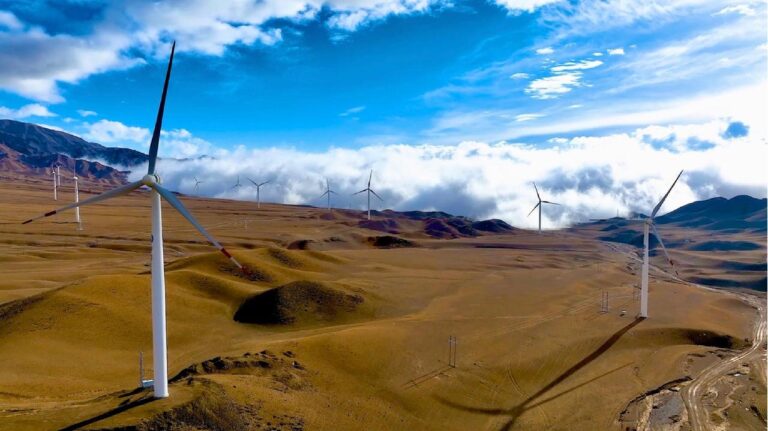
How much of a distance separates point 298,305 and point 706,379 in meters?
49.3

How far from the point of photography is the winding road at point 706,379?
Result: 46.2 m

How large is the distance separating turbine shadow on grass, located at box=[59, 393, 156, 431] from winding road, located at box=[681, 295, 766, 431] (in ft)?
→ 145

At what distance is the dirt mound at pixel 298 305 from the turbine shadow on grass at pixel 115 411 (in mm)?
35096

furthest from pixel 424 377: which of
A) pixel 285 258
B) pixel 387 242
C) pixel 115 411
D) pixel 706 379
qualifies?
pixel 387 242

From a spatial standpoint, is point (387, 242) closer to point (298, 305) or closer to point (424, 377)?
point (298, 305)

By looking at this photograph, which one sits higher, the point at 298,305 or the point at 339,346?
the point at 298,305

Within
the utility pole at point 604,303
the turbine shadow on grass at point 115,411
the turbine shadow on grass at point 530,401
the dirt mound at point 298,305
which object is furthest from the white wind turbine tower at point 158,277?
the utility pole at point 604,303

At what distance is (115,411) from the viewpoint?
30766 millimetres

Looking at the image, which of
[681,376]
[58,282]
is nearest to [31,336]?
[58,282]

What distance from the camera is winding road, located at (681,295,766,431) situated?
46219 millimetres

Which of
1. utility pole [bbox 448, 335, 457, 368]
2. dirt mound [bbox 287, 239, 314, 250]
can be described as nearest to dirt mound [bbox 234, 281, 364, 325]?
utility pole [bbox 448, 335, 457, 368]

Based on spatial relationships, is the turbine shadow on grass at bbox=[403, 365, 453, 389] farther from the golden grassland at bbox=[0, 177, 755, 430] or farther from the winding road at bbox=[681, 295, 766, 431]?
the winding road at bbox=[681, 295, 766, 431]

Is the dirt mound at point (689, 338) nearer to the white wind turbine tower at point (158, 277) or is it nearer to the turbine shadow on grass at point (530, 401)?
the turbine shadow on grass at point (530, 401)

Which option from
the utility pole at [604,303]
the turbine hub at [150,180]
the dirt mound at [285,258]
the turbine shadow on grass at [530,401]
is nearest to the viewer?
the turbine hub at [150,180]
